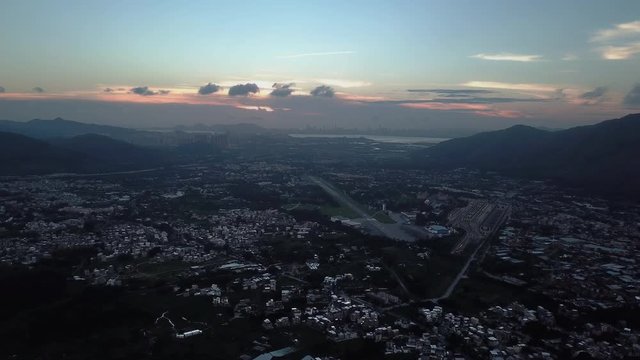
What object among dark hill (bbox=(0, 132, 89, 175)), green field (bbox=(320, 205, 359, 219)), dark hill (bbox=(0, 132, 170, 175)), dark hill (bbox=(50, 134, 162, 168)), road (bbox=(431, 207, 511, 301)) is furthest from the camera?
dark hill (bbox=(50, 134, 162, 168))

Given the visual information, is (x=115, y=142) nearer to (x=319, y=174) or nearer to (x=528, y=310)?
(x=319, y=174)

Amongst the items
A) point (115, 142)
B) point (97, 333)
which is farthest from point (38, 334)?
point (115, 142)

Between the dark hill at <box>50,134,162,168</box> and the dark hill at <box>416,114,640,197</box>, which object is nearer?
the dark hill at <box>416,114,640,197</box>

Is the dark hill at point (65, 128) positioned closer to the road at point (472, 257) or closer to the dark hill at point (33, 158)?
the dark hill at point (33, 158)

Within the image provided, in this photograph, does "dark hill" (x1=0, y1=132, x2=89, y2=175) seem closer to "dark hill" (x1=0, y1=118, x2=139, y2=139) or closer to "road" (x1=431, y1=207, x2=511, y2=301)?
"road" (x1=431, y1=207, x2=511, y2=301)

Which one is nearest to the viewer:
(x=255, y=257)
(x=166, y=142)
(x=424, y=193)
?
(x=255, y=257)

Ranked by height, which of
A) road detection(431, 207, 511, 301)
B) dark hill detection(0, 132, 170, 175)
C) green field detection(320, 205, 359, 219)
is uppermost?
dark hill detection(0, 132, 170, 175)

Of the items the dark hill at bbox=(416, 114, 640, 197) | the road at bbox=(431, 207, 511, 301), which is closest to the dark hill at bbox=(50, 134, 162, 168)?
the dark hill at bbox=(416, 114, 640, 197)

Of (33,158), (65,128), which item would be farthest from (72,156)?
(65,128)
